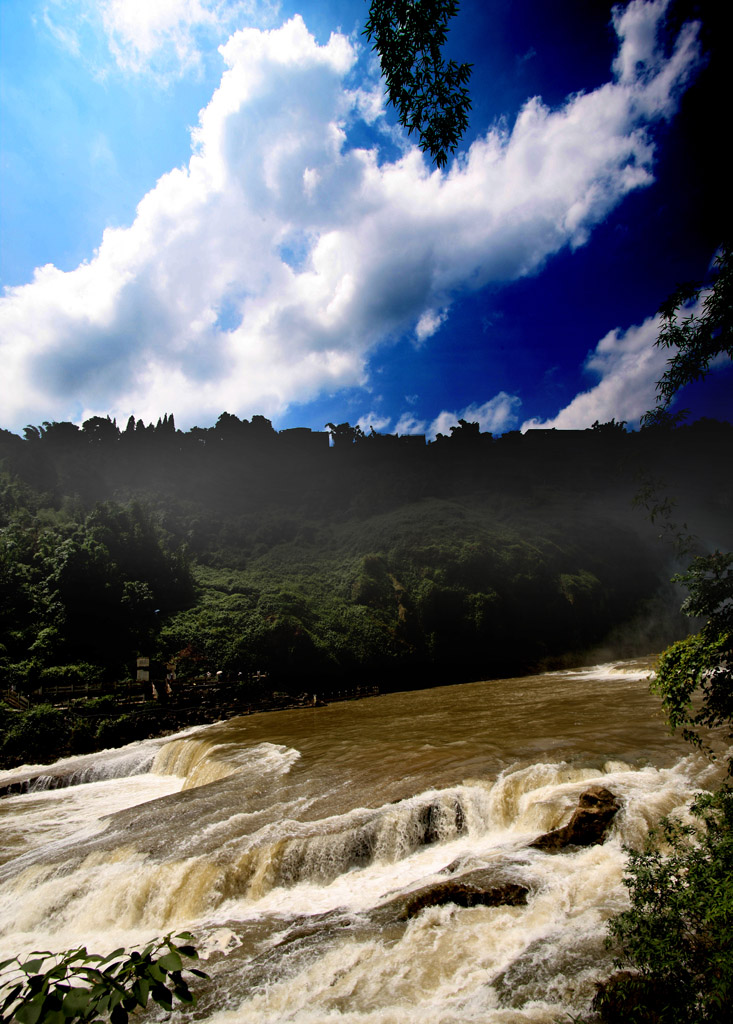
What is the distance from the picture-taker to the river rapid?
5.04 meters

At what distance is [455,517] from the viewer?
2100 inches

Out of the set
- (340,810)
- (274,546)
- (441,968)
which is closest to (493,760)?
(340,810)

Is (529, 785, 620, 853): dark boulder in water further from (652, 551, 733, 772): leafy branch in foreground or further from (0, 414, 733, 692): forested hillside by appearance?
(0, 414, 733, 692): forested hillside

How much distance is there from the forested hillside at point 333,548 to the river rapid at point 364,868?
5267 millimetres

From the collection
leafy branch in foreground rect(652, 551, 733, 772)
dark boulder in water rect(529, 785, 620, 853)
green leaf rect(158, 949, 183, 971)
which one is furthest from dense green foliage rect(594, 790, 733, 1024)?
green leaf rect(158, 949, 183, 971)

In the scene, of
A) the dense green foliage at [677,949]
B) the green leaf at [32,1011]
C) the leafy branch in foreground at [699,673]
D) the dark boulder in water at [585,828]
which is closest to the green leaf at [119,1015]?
the green leaf at [32,1011]

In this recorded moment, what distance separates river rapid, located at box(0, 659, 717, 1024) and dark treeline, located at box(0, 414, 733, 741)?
529 cm

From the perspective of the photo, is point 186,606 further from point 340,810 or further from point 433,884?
point 433,884

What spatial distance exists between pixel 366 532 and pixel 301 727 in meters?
34.9

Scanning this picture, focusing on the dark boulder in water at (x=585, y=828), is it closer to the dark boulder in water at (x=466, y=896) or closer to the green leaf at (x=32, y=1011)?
the dark boulder in water at (x=466, y=896)

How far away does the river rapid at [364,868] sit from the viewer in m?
5.04

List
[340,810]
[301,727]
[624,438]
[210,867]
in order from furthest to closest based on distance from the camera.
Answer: [624,438] < [301,727] < [340,810] < [210,867]

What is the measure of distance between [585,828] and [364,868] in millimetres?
3362

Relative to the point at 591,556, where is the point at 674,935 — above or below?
below
